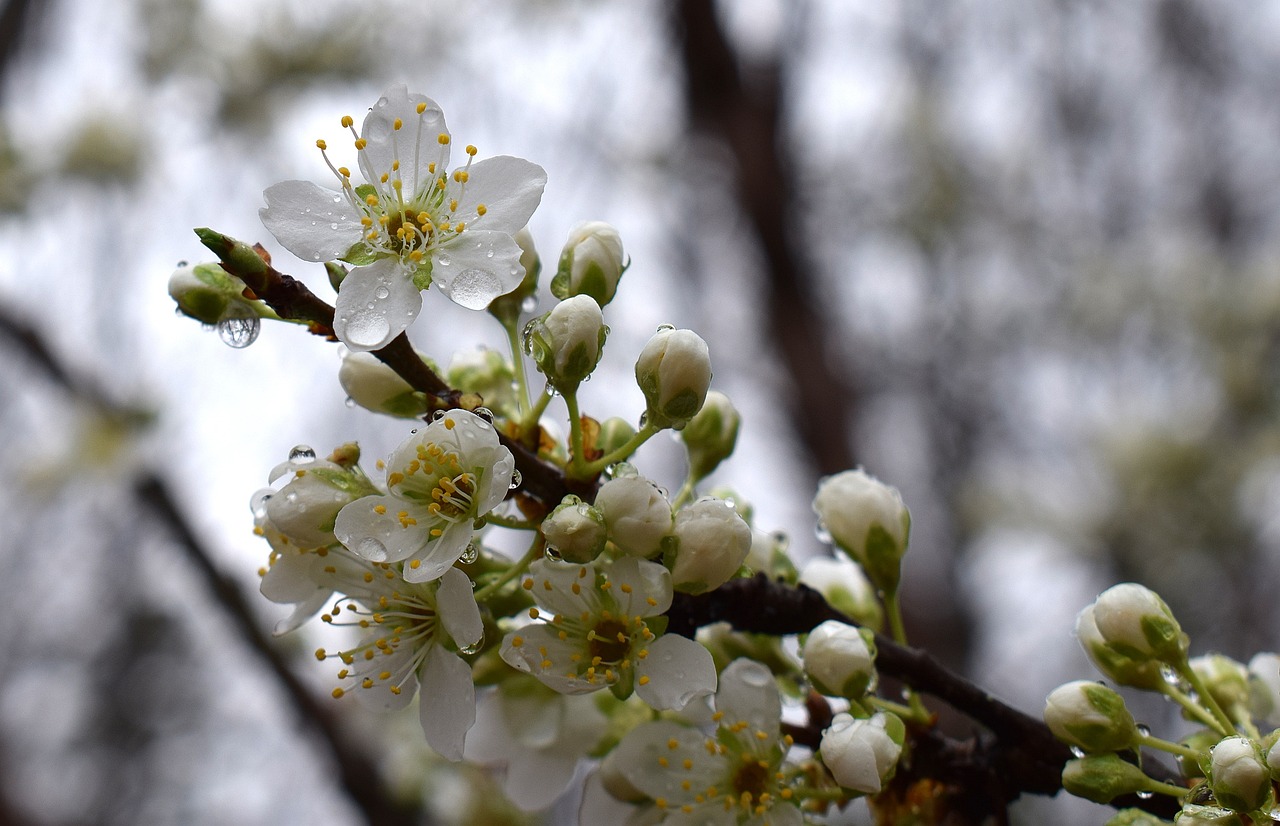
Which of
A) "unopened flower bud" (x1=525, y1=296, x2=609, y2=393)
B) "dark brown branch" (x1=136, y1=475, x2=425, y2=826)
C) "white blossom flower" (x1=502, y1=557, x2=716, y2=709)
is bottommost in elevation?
"dark brown branch" (x1=136, y1=475, x2=425, y2=826)

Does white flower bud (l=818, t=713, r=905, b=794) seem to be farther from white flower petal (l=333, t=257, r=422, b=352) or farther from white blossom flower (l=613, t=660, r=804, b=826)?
white flower petal (l=333, t=257, r=422, b=352)

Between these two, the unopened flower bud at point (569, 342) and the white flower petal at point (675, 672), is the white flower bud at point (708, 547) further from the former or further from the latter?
the unopened flower bud at point (569, 342)

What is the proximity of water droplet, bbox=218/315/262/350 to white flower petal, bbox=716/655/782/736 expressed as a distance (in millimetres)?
708

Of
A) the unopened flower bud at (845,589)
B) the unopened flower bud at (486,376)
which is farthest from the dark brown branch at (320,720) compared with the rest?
the unopened flower bud at (486,376)

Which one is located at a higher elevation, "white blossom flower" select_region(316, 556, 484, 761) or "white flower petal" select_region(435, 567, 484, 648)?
"white flower petal" select_region(435, 567, 484, 648)

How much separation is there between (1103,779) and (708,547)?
53cm

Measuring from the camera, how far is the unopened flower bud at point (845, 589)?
1511mm

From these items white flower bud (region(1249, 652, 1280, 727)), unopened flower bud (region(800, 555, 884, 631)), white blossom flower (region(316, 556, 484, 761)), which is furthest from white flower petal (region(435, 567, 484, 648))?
white flower bud (region(1249, 652, 1280, 727))

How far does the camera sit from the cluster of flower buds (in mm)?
1059

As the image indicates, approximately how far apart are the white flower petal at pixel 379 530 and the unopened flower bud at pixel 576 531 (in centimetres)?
16

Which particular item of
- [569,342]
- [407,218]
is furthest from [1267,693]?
[407,218]

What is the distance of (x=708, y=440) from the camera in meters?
1.47

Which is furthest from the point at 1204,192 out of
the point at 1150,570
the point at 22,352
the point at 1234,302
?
the point at 22,352

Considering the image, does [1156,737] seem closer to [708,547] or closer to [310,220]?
[708,547]
